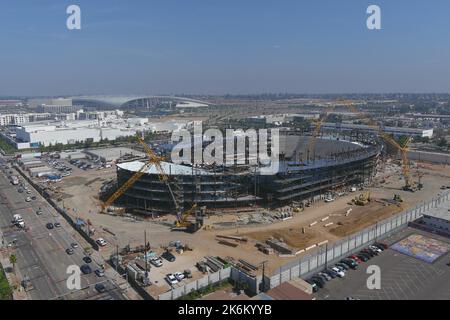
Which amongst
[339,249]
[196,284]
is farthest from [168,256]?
[339,249]

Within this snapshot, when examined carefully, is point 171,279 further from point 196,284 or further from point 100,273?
point 100,273

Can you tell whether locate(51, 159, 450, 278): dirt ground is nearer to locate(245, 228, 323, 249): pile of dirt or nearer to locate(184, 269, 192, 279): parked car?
locate(245, 228, 323, 249): pile of dirt

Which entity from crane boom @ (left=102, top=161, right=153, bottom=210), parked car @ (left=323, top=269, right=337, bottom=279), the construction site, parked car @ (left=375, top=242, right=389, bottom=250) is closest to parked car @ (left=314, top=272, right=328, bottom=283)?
parked car @ (left=323, top=269, right=337, bottom=279)

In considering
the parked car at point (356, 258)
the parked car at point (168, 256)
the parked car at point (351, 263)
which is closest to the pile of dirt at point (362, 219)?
the parked car at point (356, 258)

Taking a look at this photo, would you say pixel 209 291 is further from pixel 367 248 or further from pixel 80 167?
pixel 80 167

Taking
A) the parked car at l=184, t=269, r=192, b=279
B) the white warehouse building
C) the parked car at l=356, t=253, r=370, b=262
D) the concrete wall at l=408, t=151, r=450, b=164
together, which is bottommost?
the parked car at l=184, t=269, r=192, b=279

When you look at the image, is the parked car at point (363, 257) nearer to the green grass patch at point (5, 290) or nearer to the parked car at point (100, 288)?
the parked car at point (100, 288)

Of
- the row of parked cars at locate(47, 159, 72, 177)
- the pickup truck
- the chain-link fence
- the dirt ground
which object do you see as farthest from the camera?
the row of parked cars at locate(47, 159, 72, 177)
